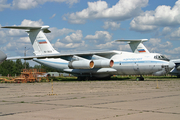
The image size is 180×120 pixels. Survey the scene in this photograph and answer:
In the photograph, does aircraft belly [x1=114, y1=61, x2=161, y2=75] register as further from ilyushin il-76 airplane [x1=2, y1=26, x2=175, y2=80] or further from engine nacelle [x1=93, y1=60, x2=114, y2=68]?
engine nacelle [x1=93, y1=60, x2=114, y2=68]

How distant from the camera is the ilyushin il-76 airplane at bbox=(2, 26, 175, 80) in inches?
977

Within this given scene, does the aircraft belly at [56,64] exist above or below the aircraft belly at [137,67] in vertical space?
above

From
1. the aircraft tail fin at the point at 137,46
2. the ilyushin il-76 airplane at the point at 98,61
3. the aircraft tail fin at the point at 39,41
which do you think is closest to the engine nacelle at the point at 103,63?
the ilyushin il-76 airplane at the point at 98,61

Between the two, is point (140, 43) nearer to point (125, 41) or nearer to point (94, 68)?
point (125, 41)

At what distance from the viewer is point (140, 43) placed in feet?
136

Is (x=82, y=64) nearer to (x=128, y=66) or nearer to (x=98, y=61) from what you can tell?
(x=98, y=61)

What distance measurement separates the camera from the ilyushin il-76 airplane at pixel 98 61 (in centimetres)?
2483

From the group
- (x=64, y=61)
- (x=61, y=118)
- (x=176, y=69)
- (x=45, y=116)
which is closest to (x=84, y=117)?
(x=61, y=118)

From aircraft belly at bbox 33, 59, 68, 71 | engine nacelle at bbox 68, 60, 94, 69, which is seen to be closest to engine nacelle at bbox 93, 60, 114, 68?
engine nacelle at bbox 68, 60, 94, 69

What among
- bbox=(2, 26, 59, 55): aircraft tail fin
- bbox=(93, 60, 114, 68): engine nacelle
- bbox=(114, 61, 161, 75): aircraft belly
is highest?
bbox=(2, 26, 59, 55): aircraft tail fin

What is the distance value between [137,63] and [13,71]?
71.6 meters

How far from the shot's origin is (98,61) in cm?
2659

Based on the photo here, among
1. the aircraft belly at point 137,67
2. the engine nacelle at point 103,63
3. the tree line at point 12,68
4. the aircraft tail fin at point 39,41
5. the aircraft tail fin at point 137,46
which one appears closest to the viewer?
the aircraft belly at point 137,67

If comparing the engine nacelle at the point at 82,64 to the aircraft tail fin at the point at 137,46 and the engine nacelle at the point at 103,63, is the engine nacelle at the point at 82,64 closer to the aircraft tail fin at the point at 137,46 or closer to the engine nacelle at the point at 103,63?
the engine nacelle at the point at 103,63
